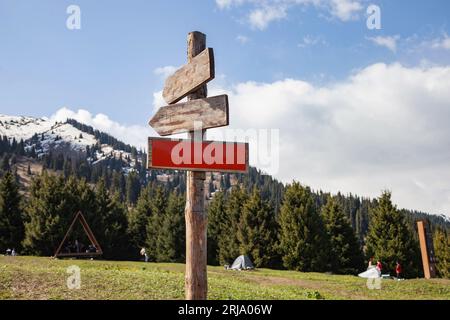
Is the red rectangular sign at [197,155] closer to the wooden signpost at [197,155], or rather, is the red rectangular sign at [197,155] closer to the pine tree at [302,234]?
the wooden signpost at [197,155]

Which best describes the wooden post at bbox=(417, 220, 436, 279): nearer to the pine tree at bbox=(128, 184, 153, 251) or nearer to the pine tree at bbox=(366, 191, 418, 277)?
the pine tree at bbox=(366, 191, 418, 277)

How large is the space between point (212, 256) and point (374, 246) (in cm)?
2069

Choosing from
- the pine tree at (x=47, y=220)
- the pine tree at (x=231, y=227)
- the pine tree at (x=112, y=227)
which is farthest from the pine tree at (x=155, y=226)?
the pine tree at (x=47, y=220)

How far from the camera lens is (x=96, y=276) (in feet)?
55.5

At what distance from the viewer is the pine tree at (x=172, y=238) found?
53.1 m

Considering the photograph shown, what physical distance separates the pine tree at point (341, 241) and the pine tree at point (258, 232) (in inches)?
266

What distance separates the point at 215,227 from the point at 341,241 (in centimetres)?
1742

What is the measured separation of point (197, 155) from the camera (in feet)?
23.5

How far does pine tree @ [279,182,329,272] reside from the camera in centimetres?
4375

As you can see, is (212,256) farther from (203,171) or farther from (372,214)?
(203,171)

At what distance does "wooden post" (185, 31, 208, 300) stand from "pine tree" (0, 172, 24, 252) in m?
50.5
